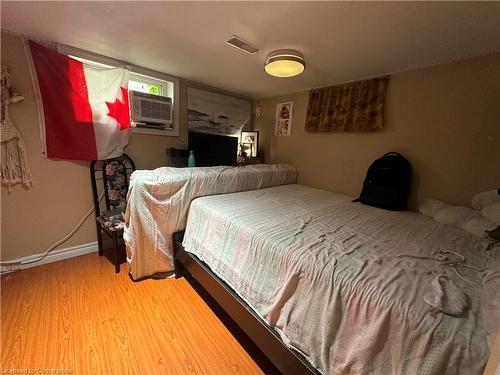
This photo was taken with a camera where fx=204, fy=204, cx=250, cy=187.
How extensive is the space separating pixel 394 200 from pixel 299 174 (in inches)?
51.5

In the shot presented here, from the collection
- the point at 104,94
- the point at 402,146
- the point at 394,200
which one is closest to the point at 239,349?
the point at 394,200

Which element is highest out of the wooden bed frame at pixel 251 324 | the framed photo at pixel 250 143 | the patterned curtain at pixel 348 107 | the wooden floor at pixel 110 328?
the patterned curtain at pixel 348 107

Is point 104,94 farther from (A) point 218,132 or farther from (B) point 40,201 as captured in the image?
(A) point 218,132

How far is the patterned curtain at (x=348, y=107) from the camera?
2178 mm

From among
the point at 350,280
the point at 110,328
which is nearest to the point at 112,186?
the point at 110,328

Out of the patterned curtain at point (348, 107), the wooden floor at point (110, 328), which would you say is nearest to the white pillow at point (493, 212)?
the patterned curtain at point (348, 107)

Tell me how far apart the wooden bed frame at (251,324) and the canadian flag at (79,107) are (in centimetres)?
136

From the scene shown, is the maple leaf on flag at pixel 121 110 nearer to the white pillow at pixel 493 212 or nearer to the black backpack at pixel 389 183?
the black backpack at pixel 389 183

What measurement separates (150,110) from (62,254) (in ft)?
5.72

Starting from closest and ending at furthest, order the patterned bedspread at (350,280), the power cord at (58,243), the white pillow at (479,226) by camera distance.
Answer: the patterned bedspread at (350,280) → the white pillow at (479,226) → the power cord at (58,243)

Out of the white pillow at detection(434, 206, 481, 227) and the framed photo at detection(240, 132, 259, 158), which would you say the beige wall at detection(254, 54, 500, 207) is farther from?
the framed photo at detection(240, 132, 259, 158)

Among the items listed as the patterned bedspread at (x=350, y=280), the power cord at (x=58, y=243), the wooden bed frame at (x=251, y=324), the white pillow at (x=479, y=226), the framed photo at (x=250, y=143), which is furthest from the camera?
the framed photo at (x=250, y=143)

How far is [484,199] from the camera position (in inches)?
63.1

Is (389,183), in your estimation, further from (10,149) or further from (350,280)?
(10,149)
